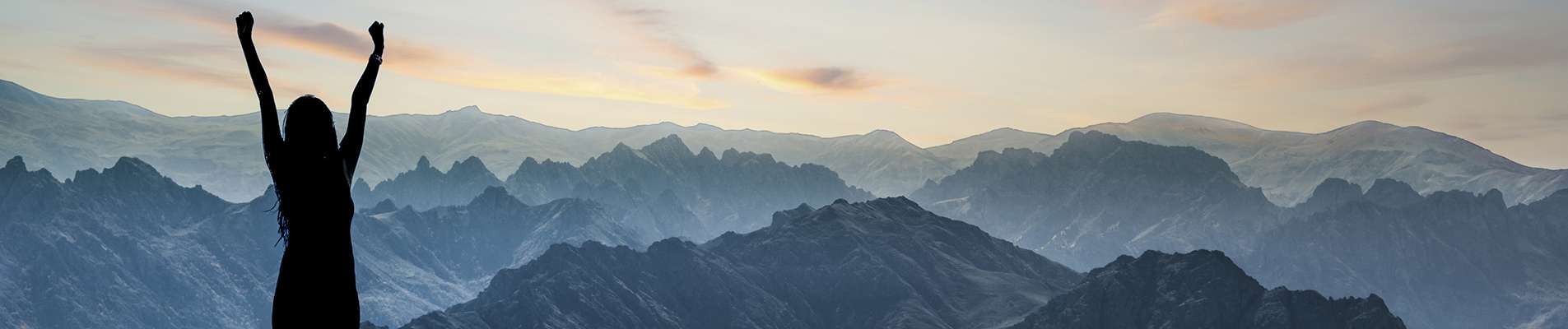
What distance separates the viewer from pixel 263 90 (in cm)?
1299

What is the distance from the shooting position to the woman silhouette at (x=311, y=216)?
12.4m

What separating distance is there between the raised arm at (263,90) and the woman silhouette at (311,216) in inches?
0.5

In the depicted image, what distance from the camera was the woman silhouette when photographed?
489 inches

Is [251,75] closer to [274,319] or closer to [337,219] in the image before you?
[337,219]

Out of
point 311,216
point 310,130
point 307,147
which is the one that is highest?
point 310,130

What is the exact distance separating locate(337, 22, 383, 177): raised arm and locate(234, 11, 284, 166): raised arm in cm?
69

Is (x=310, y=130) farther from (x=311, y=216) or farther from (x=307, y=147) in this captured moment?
(x=311, y=216)

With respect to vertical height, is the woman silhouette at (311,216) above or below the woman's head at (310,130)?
below

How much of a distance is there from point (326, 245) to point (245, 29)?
2.74 meters

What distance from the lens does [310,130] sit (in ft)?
41.2

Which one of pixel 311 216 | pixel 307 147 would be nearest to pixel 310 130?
pixel 307 147

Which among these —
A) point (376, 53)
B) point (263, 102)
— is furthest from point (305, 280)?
point (376, 53)

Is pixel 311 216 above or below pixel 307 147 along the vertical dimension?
below

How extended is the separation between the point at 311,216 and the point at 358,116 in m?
1.36
